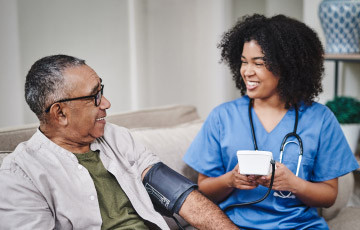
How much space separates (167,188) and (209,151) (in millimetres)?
260

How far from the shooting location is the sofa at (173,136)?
5.95 ft

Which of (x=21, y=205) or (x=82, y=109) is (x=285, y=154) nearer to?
(x=82, y=109)

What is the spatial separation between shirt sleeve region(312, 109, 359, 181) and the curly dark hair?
13 centimetres

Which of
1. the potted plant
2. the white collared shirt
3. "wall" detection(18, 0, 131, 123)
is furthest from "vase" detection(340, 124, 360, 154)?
"wall" detection(18, 0, 131, 123)

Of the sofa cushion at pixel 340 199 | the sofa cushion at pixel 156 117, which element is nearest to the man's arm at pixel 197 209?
the sofa cushion at pixel 156 117

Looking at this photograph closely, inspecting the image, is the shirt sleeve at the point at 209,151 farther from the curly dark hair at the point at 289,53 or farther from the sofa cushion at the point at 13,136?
the sofa cushion at the point at 13,136

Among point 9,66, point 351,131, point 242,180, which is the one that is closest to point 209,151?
point 242,180

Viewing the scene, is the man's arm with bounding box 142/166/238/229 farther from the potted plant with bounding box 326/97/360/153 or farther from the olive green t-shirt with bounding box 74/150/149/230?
the potted plant with bounding box 326/97/360/153

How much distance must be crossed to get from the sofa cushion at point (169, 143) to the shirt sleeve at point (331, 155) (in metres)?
0.51

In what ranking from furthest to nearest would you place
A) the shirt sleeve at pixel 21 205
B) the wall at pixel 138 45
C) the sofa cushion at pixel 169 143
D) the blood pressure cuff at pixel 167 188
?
the wall at pixel 138 45 → the sofa cushion at pixel 169 143 → the blood pressure cuff at pixel 167 188 → the shirt sleeve at pixel 21 205

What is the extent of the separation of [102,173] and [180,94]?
2.08m

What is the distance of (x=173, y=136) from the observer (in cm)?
193

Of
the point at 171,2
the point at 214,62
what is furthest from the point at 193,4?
the point at 214,62

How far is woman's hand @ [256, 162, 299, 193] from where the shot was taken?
4.80 feet
